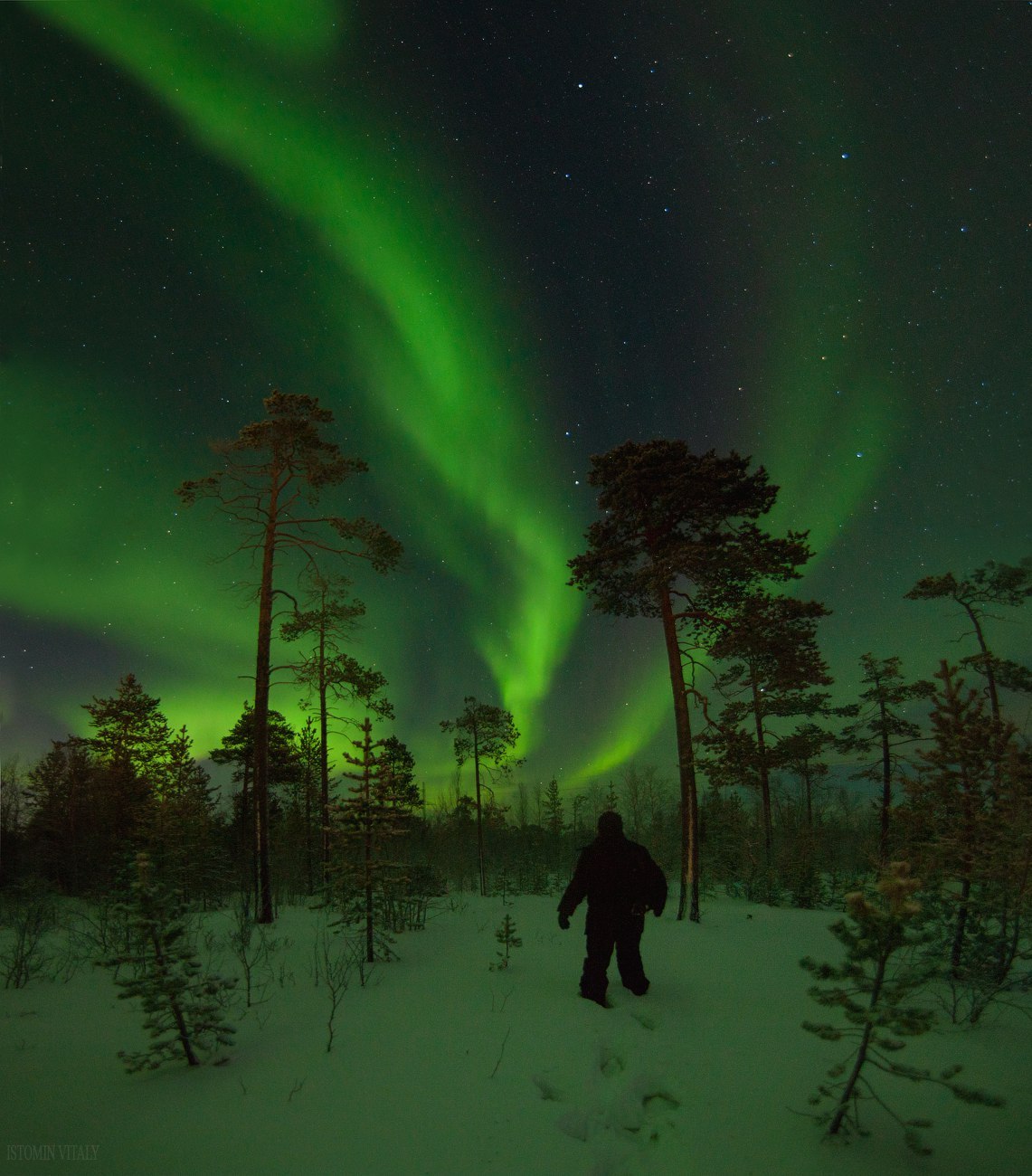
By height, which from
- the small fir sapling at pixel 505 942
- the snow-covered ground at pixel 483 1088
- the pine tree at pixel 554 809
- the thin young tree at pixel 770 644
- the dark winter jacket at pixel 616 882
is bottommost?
the pine tree at pixel 554 809

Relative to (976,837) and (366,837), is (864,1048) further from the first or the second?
(366,837)

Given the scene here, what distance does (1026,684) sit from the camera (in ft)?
65.6

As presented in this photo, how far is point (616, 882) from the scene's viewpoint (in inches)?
257

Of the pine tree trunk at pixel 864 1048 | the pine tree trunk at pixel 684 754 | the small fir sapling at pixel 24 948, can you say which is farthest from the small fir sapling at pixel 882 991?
the pine tree trunk at pixel 684 754

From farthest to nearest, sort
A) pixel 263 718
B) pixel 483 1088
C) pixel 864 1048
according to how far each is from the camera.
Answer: pixel 263 718, pixel 483 1088, pixel 864 1048

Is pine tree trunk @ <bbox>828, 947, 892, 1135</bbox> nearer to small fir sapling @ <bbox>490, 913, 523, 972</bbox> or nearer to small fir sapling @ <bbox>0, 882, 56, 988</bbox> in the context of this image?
small fir sapling @ <bbox>490, 913, 523, 972</bbox>

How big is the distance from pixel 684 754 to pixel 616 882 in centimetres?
772

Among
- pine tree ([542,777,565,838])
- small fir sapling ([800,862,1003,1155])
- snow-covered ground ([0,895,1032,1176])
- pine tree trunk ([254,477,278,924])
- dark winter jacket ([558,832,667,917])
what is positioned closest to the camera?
small fir sapling ([800,862,1003,1155])

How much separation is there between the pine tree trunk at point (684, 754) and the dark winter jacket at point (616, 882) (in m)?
7.10

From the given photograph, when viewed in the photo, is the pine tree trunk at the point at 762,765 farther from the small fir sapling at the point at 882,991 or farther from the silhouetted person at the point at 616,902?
the small fir sapling at the point at 882,991

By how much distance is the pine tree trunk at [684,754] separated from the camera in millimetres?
13078

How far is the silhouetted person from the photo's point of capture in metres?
6.32

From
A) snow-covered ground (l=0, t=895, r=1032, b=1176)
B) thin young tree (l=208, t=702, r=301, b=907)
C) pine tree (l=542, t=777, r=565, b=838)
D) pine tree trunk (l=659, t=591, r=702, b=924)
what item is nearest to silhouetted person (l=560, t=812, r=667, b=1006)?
snow-covered ground (l=0, t=895, r=1032, b=1176)

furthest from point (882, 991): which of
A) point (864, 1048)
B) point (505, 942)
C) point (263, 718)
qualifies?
point (263, 718)
